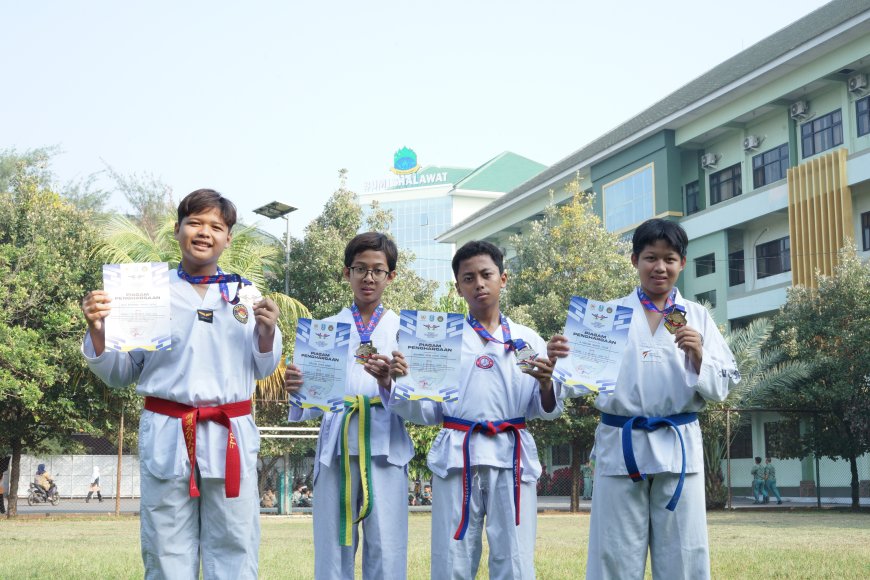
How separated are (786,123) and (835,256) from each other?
5.24 meters

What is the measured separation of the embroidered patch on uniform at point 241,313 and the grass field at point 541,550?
13.3 feet

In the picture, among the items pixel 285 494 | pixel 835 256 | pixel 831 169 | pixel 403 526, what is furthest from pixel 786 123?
pixel 403 526

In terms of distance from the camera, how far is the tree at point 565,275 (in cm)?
2178

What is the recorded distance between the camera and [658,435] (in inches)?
172

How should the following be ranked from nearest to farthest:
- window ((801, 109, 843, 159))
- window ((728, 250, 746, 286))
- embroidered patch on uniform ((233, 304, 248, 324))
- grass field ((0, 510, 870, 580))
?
embroidered patch on uniform ((233, 304, 248, 324)) → grass field ((0, 510, 870, 580)) → window ((801, 109, 843, 159)) → window ((728, 250, 746, 286))

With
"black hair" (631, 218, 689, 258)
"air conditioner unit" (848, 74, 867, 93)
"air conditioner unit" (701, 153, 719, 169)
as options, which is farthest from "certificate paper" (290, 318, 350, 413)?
"air conditioner unit" (701, 153, 719, 169)

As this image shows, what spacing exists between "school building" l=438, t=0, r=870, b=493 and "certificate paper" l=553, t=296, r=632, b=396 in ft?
76.0

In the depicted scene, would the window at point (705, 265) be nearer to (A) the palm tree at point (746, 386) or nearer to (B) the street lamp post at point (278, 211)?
(A) the palm tree at point (746, 386)

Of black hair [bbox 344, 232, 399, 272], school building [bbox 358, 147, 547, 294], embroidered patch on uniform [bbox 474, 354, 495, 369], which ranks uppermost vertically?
school building [bbox 358, 147, 547, 294]

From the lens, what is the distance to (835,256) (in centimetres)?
2742

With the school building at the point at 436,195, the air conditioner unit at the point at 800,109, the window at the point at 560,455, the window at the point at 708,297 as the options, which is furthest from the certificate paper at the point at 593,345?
the school building at the point at 436,195

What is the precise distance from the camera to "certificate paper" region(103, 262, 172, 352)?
4.05m

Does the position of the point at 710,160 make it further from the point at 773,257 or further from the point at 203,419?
the point at 203,419

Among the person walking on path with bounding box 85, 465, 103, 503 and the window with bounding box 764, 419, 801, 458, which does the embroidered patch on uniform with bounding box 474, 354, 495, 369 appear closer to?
the window with bounding box 764, 419, 801, 458
